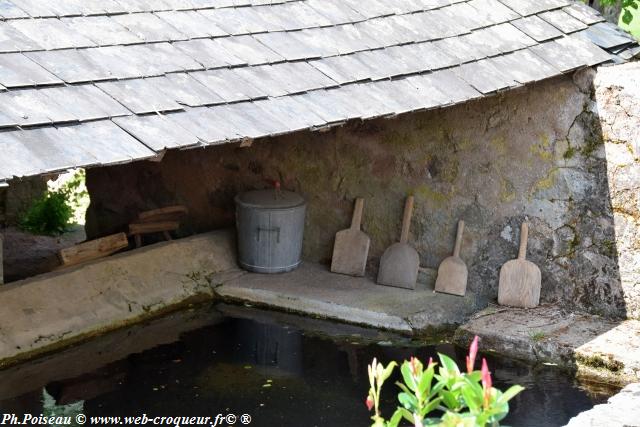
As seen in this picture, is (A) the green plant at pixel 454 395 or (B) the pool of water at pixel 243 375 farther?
(B) the pool of water at pixel 243 375

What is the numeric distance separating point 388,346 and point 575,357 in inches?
47.8

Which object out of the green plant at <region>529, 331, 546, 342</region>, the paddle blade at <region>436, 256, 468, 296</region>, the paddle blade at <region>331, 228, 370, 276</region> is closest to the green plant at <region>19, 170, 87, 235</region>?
the paddle blade at <region>331, 228, 370, 276</region>

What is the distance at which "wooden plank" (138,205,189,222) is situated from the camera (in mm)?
8148

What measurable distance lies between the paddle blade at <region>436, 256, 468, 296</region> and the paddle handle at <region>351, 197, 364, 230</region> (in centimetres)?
77

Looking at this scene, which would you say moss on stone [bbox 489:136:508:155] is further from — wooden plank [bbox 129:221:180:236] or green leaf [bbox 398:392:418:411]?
green leaf [bbox 398:392:418:411]

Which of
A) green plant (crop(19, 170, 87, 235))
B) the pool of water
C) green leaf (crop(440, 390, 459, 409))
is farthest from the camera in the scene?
green plant (crop(19, 170, 87, 235))

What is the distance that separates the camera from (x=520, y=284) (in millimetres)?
6949

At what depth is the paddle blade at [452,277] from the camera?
7.12 m

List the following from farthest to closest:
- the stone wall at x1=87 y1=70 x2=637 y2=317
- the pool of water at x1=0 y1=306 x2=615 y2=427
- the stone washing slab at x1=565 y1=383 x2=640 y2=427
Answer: the stone wall at x1=87 y1=70 x2=637 y2=317 → the pool of water at x1=0 y1=306 x2=615 y2=427 → the stone washing slab at x1=565 y1=383 x2=640 y2=427

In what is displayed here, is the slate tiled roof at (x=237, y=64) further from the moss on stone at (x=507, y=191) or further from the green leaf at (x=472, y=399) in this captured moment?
the green leaf at (x=472, y=399)

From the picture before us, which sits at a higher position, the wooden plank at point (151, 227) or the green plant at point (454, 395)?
the green plant at point (454, 395)

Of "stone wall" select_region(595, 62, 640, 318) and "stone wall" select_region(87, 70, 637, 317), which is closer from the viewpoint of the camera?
"stone wall" select_region(595, 62, 640, 318)

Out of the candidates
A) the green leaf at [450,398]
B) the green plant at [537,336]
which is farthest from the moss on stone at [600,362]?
the green leaf at [450,398]

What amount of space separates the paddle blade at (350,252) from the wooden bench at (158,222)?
151 cm
